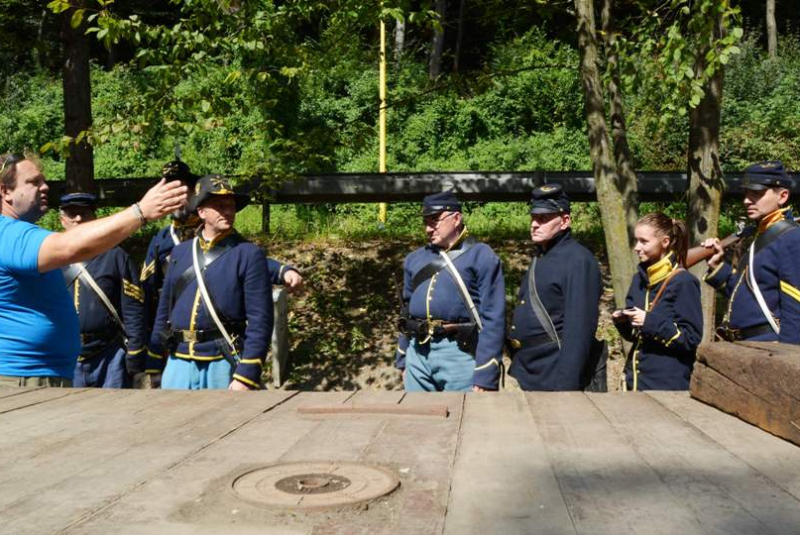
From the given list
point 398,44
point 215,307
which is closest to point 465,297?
point 215,307

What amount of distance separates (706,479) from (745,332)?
343 cm

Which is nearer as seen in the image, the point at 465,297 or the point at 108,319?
the point at 465,297

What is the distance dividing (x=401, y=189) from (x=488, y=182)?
128 centimetres

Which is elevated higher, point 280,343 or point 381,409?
point 381,409

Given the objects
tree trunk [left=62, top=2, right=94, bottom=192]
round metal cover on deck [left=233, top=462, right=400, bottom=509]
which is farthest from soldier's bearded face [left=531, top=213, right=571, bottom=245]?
tree trunk [left=62, top=2, right=94, bottom=192]

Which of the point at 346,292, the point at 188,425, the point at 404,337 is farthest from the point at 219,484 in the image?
the point at 346,292

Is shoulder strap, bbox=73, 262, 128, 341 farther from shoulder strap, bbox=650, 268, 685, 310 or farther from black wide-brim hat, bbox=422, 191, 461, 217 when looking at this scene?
shoulder strap, bbox=650, 268, 685, 310

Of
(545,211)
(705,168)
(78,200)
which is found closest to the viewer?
(545,211)

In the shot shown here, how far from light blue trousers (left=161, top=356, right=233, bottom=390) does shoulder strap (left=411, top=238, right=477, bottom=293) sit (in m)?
1.32

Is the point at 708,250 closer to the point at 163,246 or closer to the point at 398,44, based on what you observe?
the point at 163,246

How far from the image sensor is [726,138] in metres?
21.6

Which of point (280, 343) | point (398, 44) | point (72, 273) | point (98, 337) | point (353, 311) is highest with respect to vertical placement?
point (398, 44)

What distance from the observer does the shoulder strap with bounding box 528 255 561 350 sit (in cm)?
543

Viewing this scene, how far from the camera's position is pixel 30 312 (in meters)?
4.04
